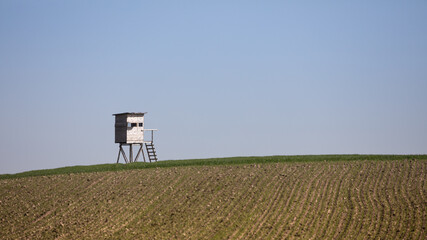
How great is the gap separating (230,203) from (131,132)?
74.8ft

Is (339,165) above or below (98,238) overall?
above

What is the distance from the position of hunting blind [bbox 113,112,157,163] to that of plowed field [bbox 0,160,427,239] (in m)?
10.1

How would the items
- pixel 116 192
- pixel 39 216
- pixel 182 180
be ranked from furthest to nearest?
1. pixel 182 180
2. pixel 116 192
3. pixel 39 216

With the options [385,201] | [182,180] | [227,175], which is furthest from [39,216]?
[385,201]

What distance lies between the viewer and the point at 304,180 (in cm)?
3506

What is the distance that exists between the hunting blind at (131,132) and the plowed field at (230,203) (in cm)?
1010

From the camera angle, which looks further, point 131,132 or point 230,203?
point 131,132

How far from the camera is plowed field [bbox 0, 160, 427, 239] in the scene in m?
26.1

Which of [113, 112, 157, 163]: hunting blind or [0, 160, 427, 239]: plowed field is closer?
[0, 160, 427, 239]: plowed field

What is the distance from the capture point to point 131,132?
51812mm

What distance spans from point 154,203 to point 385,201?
11562mm

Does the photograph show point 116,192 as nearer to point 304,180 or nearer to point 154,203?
point 154,203

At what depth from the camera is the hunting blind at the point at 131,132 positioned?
2035 inches

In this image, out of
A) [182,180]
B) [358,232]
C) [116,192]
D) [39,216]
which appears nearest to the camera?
[358,232]
